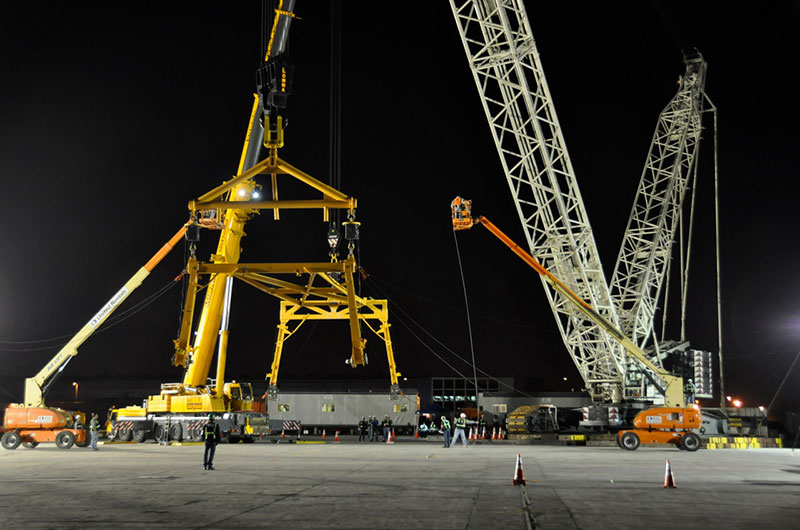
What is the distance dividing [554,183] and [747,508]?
34.9 metres

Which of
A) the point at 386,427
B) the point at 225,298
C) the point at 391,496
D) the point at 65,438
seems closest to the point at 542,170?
the point at 386,427

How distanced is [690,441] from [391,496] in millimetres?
22318

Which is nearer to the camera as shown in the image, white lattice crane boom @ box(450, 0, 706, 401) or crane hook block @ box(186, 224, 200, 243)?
crane hook block @ box(186, 224, 200, 243)

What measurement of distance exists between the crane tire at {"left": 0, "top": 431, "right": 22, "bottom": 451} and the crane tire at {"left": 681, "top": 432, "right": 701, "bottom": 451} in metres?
29.8

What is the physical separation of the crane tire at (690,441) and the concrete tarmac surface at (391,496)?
9.09 metres

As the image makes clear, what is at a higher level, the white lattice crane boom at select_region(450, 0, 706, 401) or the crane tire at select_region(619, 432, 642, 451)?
the white lattice crane boom at select_region(450, 0, 706, 401)

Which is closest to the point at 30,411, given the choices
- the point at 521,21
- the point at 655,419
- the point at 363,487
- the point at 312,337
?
the point at 363,487

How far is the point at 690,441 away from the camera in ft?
104

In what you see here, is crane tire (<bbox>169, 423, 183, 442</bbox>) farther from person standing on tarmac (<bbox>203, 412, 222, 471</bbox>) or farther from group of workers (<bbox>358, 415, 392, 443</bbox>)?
person standing on tarmac (<bbox>203, 412, 222, 471</bbox>)

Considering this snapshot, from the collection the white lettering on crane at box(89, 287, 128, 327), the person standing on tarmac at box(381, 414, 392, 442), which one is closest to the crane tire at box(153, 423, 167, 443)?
the white lettering on crane at box(89, 287, 128, 327)

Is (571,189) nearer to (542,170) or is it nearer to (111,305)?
(542,170)

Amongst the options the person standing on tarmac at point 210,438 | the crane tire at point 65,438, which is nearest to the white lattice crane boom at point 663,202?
the crane tire at point 65,438

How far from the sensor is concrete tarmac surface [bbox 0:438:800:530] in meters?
10.7

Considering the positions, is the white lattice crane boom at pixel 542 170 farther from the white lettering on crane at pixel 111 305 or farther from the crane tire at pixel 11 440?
the crane tire at pixel 11 440
